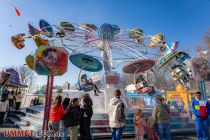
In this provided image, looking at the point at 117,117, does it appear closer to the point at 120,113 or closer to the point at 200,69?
the point at 120,113

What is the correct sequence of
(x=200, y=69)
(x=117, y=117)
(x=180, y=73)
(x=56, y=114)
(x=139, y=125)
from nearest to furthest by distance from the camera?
1. (x=117, y=117)
2. (x=56, y=114)
3. (x=139, y=125)
4. (x=200, y=69)
5. (x=180, y=73)

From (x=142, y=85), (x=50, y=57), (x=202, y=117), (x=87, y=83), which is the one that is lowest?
(x=202, y=117)

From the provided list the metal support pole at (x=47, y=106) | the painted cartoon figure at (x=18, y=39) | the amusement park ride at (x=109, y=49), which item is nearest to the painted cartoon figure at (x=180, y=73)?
the amusement park ride at (x=109, y=49)

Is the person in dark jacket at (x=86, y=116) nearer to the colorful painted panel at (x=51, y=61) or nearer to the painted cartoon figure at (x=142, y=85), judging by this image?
the colorful painted panel at (x=51, y=61)

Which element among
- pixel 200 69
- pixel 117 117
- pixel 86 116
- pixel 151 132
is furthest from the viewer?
pixel 200 69

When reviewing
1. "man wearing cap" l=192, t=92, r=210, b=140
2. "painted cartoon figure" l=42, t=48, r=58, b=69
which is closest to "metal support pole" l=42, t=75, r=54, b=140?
"painted cartoon figure" l=42, t=48, r=58, b=69

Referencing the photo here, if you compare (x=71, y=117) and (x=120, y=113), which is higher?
(x=120, y=113)

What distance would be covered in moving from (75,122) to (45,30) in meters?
8.99

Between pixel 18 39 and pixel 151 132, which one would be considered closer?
pixel 151 132

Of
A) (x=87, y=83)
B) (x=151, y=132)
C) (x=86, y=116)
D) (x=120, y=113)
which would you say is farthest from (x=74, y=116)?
(x=87, y=83)

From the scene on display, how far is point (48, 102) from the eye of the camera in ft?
22.3

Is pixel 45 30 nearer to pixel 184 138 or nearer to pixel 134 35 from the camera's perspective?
pixel 134 35

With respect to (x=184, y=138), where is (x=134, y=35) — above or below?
above

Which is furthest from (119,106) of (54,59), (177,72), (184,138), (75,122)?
(177,72)
